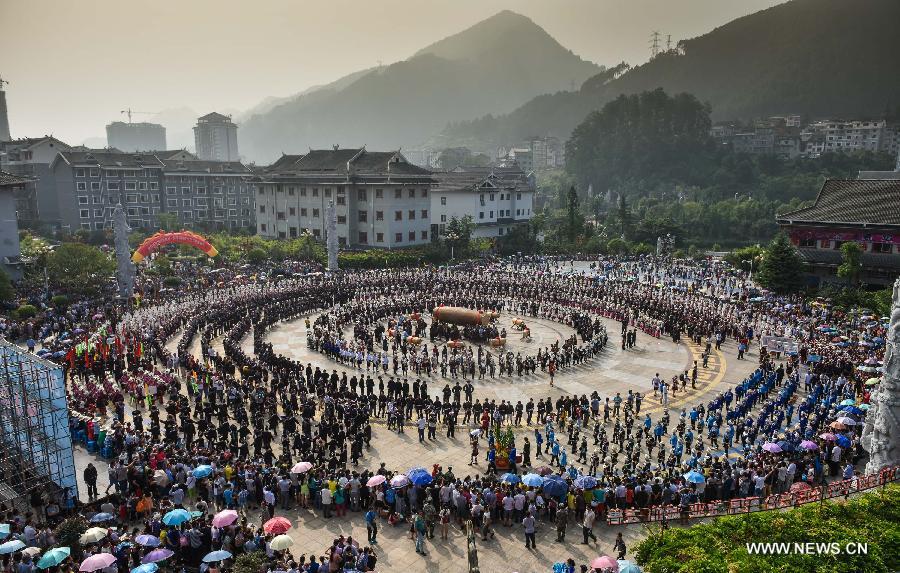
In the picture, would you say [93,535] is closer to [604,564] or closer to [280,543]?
[280,543]

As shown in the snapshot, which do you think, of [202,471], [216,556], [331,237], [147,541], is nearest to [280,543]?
[216,556]

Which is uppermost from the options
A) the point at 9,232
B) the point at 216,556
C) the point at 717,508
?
the point at 9,232

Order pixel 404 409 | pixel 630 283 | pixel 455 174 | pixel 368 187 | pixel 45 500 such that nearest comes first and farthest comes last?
1. pixel 45 500
2. pixel 404 409
3. pixel 630 283
4. pixel 368 187
5. pixel 455 174

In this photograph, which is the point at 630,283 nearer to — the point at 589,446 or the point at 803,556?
the point at 589,446

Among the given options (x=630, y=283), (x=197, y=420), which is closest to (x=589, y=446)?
(x=197, y=420)

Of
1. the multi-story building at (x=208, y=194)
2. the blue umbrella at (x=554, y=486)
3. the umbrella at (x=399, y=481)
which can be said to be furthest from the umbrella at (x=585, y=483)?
the multi-story building at (x=208, y=194)

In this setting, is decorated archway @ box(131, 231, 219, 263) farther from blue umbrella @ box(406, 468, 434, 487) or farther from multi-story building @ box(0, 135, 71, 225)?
multi-story building @ box(0, 135, 71, 225)

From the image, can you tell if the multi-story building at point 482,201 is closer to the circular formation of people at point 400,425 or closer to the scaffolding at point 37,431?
the circular formation of people at point 400,425
